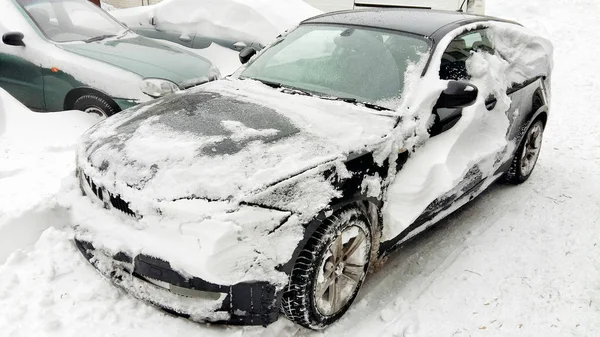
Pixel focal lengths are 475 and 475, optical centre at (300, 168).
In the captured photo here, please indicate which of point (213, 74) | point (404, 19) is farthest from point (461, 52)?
point (213, 74)

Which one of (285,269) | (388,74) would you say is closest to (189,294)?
(285,269)

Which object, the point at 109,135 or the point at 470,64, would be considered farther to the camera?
the point at 470,64

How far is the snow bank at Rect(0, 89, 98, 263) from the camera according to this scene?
128 inches

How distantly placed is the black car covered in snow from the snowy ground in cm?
21

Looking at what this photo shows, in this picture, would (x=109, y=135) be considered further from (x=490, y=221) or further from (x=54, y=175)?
(x=490, y=221)

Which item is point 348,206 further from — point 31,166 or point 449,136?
point 31,166

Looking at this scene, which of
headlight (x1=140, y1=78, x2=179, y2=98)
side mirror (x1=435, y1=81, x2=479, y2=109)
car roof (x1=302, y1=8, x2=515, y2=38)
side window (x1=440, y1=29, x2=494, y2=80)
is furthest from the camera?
headlight (x1=140, y1=78, x2=179, y2=98)

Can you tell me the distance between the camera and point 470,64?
3773 mm

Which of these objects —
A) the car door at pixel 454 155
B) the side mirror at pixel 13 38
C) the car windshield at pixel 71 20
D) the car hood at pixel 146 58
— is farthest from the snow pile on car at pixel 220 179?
the car windshield at pixel 71 20

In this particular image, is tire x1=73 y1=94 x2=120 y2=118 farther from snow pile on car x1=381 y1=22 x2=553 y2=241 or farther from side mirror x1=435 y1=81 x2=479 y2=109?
side mirror x1=435 y1=81 x2=479 y2=109

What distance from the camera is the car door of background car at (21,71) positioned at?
5137 mm

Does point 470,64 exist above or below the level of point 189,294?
above

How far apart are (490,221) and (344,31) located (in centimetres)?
206

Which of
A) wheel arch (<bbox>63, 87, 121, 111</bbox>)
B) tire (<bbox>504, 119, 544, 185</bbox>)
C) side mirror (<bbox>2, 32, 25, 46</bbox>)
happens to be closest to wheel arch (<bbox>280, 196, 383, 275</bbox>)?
tire (<bbox>504, 119, 544, 185</bbox>)
